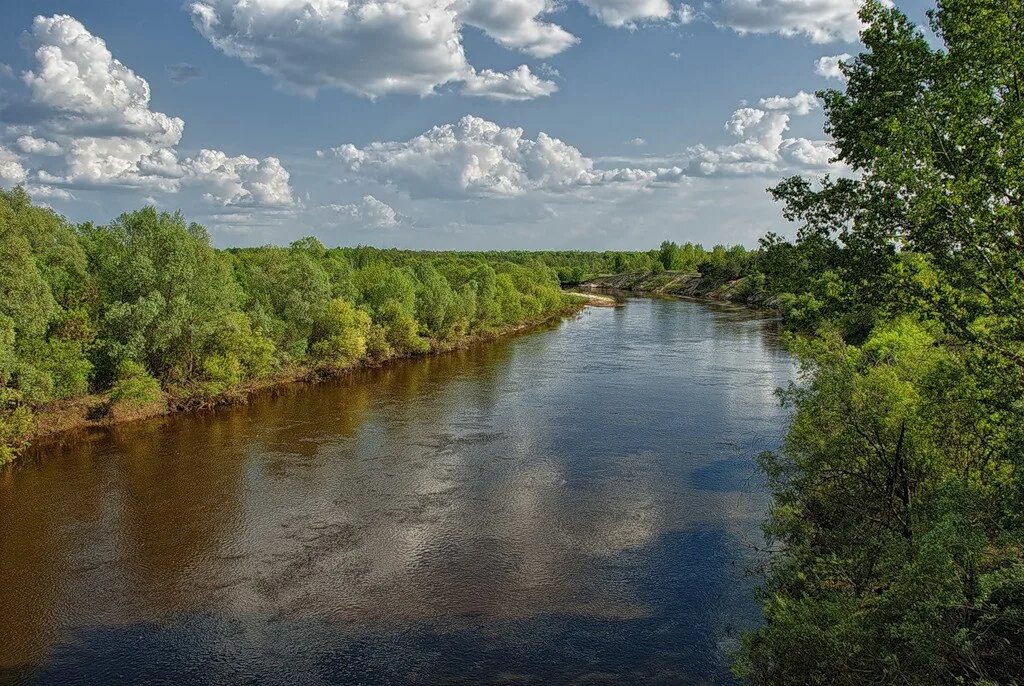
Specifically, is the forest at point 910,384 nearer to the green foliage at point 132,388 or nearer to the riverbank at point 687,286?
the green foliage at point 132,388

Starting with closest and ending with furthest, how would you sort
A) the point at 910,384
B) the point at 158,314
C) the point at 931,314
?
the point at 931,314 → the point at 910,384 → the point at 158,314

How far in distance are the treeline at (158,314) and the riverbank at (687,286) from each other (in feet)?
224

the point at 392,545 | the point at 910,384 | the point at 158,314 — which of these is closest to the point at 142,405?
the point at 158,314

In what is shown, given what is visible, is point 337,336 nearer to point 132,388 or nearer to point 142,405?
point 142,405

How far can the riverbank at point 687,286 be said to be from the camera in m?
124

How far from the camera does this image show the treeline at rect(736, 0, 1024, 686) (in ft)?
33.9

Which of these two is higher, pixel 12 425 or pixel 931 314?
pixel 931 314

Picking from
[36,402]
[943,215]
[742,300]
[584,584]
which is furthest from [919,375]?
[742,300]

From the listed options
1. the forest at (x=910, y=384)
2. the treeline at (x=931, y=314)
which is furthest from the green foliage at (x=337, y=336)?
the treeline at (x=931, y=314)

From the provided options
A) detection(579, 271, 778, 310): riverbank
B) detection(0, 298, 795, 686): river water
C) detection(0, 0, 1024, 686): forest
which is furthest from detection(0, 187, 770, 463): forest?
detection(579, 271, 778, 310): riverbank

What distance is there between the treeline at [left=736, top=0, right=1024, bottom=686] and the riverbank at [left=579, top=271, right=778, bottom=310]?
317 feet

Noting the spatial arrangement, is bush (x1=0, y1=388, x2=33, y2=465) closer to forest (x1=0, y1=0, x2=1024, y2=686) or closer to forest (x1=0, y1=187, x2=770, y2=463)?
forest (x1=0, y1=187, x2=770, y2=463)

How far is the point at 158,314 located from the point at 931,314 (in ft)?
137

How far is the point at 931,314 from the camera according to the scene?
11.8 metres
